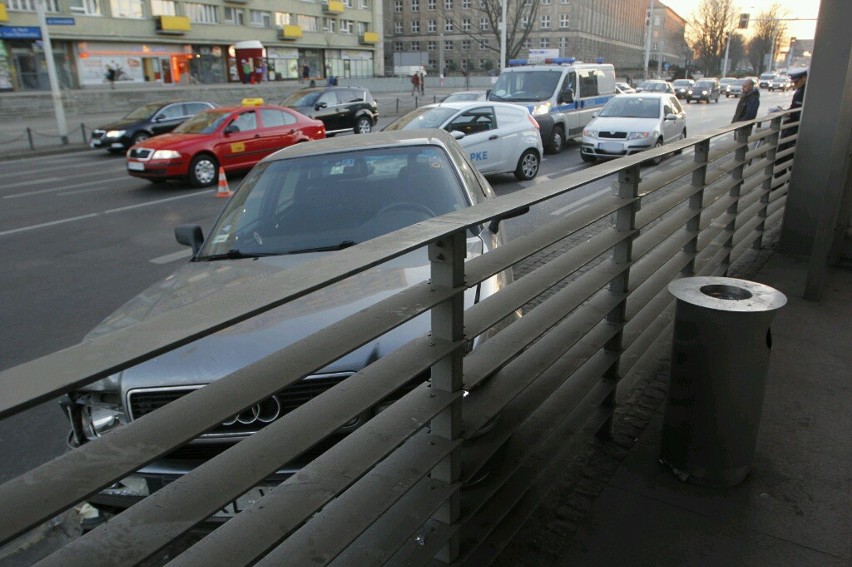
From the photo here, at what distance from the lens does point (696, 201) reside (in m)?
4.68

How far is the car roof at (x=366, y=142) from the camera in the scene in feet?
16.1

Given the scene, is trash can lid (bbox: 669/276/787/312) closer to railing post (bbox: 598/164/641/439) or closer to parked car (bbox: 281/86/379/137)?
railing post (bbox: 598/164/641/439)

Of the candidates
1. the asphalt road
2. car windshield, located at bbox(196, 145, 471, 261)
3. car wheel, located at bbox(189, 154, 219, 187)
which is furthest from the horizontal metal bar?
car wheel, located at bbox(189, 154, 219, 187)

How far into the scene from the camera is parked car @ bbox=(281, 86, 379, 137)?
22.8m

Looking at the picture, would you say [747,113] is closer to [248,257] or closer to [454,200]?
[454,200]

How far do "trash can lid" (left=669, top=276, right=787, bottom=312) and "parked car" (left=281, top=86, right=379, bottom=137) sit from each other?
20.3 meters

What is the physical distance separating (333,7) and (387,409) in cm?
7669

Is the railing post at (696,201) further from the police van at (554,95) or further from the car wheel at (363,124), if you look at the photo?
the car wheel at (363,124)

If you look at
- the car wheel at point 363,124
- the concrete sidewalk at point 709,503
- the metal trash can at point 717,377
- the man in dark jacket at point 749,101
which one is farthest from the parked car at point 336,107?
the metal trash can at point 717,377

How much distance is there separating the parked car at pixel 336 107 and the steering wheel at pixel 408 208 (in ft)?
61.6

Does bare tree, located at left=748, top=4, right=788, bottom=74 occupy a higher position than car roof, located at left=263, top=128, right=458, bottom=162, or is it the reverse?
bare tree, located at left=748, top=4, right=788, bottom=74

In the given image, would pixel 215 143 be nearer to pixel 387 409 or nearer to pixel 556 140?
pixel 556 140

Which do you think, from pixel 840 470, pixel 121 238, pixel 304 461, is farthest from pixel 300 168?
pixel 121 238

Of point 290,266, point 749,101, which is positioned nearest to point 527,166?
point 749,101
